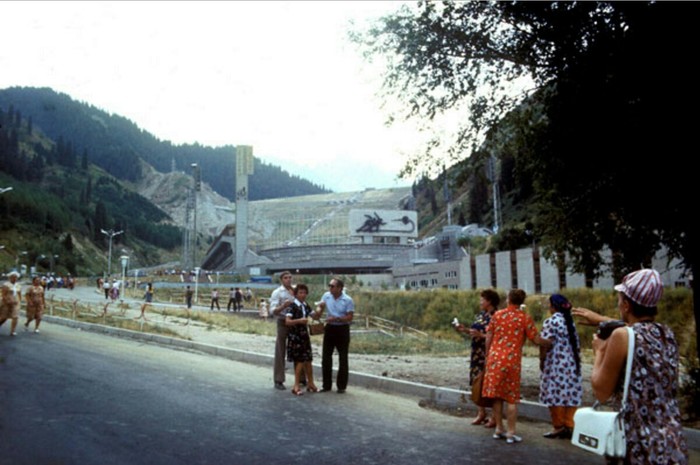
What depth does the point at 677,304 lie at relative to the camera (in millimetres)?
21359

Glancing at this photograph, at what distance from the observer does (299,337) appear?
9.38 metres

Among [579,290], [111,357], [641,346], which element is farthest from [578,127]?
[579,290]

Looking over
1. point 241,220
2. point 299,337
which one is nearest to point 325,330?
point 299,337

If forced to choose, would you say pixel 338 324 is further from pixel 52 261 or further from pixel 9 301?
pixel 52 261

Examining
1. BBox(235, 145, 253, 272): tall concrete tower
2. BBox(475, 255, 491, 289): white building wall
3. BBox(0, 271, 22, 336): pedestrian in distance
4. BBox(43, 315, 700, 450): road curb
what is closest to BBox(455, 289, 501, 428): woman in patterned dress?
BBox(43, 315, 700, 450): road curb

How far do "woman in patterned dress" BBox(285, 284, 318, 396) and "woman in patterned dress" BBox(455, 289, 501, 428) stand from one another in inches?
114

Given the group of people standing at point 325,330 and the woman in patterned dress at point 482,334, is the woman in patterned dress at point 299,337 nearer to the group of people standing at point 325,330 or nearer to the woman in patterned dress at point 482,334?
the group of people standing at point 325,330

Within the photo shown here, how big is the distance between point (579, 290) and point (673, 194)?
21669 millimetres

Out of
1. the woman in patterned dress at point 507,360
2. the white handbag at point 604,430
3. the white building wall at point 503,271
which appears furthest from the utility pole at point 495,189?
the white handbag at point 604,430

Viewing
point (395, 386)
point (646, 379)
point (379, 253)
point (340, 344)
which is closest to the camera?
point (646, 379)

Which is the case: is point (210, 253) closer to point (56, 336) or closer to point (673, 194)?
point (56, 336)

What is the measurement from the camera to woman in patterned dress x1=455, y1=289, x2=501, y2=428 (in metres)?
7.08

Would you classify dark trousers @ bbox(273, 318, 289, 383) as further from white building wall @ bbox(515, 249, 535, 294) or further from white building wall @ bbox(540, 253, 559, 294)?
white building wall @ bbox(515, 249, 535, 294)

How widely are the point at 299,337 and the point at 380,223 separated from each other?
92.9 metres
